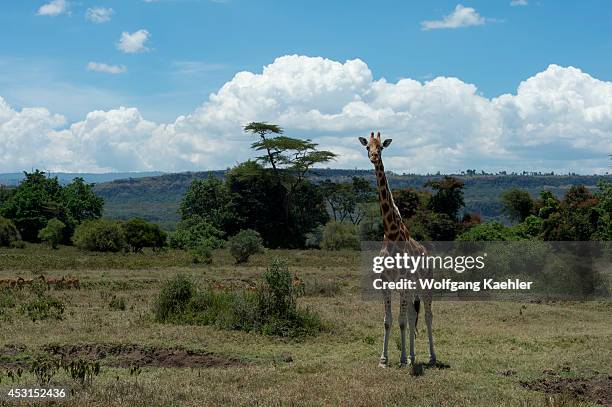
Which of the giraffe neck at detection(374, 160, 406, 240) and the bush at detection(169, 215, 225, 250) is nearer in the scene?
the giraffe neck at detection(374, 160, 406, 240)

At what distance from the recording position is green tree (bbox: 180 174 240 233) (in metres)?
64.2

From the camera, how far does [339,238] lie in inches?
2328

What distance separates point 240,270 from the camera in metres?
36.3

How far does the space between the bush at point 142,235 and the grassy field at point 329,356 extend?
29.1 m

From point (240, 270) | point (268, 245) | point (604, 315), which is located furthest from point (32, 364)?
point (268, 245)

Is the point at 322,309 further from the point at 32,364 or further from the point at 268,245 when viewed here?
the point at 268,245

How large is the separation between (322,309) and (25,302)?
29.1 feet

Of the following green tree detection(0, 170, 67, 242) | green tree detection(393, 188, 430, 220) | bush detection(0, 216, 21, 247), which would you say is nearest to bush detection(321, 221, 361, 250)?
green tree detection(393, 188, 430, 220)

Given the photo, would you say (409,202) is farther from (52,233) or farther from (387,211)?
(387,211)

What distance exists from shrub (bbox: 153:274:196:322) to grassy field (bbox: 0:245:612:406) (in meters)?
0.44

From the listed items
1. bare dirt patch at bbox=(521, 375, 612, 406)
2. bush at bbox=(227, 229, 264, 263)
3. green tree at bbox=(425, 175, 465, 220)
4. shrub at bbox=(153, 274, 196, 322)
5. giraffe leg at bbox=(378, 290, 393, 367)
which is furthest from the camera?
green tree at bbox=(425, 175, 465, 220)

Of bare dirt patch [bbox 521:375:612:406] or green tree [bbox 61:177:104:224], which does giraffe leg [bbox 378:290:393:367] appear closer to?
bare dirt patch [bbox 521:375:612:406]

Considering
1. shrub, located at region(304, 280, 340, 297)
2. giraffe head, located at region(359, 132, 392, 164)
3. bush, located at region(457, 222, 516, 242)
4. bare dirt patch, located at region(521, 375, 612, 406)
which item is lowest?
shrub, located at region(304, 280, 340, 297)

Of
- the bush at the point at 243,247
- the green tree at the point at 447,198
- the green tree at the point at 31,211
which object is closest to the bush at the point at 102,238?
the green tree at the point at 31,211
